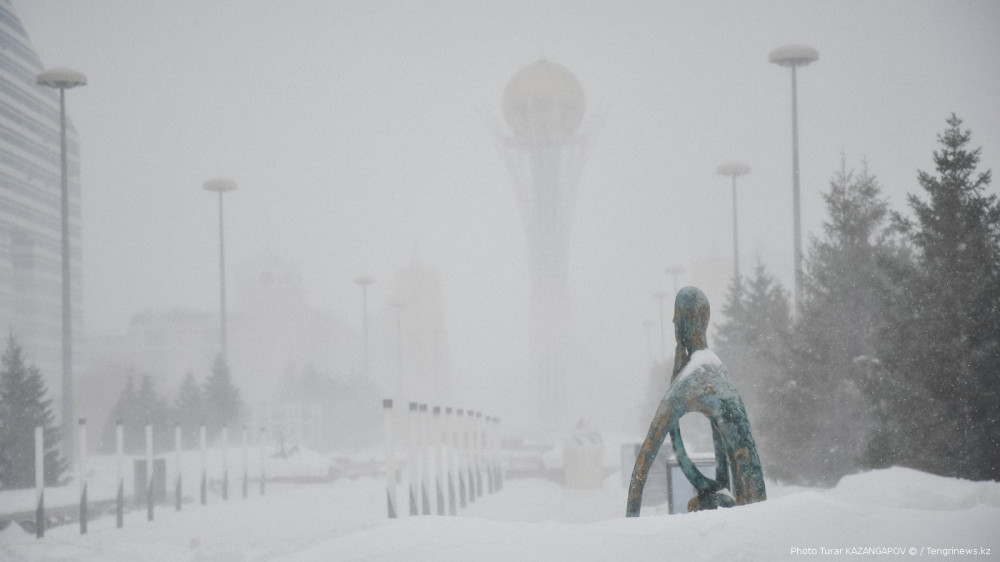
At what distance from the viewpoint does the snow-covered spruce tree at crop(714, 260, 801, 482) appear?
909 inches

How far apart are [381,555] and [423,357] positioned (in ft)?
450

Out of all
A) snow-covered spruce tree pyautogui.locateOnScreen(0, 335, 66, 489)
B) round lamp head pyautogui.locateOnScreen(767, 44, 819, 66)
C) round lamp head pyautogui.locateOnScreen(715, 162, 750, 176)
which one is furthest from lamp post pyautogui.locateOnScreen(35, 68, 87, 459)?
round lamp head pyautogui.locateOnScreen(715, 162, 750, 176)

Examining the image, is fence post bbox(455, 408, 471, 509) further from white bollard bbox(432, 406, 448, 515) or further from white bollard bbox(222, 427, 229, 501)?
white bollard bbox(222, 427, 229, 501)

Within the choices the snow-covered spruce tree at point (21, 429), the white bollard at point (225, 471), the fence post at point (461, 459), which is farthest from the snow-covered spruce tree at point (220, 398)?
the fence post at point (461, 459)

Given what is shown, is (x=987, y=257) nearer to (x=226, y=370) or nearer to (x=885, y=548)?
(x=885, y=548)

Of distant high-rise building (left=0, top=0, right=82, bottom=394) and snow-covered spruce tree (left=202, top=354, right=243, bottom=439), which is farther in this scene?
distant high-rise building (left=0, top=0, right=82, bottom=394)

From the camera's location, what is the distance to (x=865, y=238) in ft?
82.3

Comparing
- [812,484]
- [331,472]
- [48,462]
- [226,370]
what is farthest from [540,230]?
[812,484]

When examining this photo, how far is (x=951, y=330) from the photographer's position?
16906 mm

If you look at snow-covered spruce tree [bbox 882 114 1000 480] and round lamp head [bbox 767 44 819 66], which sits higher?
round lamp head [bbox 767 44 819 66]

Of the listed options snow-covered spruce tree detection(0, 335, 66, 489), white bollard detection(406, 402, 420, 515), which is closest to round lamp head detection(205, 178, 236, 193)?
snow-covered spruce tree detection(0, 335, 66, 489)

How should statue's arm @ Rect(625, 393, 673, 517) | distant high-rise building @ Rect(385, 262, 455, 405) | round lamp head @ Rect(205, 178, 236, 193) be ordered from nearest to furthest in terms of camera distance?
statue's arm @ Rect(625, 393, 673, 517) → round lamp head @ Rect(205, 178, 236, 193) → distant high-rise building @ Rect(385, 262, 455, 405)

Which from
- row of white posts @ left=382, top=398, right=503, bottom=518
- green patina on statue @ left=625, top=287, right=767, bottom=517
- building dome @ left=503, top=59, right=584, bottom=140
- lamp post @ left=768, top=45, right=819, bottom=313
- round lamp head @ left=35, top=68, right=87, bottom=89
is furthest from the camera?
building dome @ left=503, top=59, right=584, bottom=140

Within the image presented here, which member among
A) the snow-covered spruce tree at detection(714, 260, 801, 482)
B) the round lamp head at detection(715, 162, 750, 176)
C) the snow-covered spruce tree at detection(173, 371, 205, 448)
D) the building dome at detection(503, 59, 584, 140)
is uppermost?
the building dome at detection(503, 59, 584, 140)
